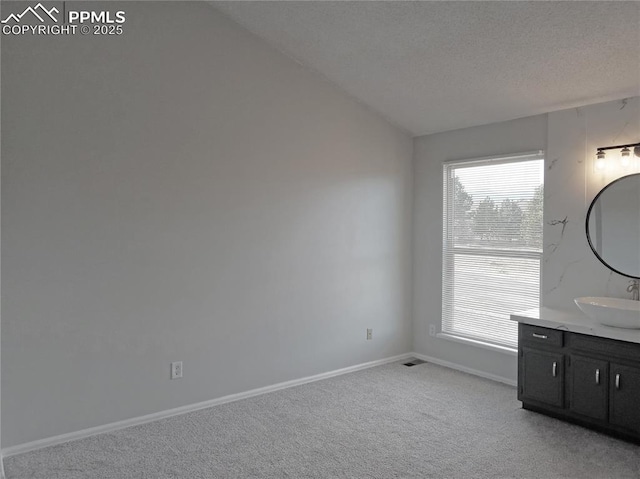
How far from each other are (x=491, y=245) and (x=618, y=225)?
1.13 metres

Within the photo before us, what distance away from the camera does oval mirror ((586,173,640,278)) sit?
144 inches

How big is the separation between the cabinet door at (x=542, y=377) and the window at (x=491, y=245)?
723 millimetres

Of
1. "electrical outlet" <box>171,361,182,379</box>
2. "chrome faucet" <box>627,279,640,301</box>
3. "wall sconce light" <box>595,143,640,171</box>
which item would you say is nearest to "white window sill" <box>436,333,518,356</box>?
"chrome faucet" <box>627,279,640,301</box>

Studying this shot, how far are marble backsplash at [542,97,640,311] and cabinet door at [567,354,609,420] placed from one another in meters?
0.65

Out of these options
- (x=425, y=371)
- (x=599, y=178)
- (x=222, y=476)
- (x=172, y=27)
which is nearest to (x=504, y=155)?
(x=599, y=178)

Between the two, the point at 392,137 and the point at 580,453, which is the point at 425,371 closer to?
the point at 580,453

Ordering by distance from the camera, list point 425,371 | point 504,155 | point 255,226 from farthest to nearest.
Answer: point 425,371, point 504,155, point 255,226

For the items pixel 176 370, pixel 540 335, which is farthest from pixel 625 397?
pixel 176 370

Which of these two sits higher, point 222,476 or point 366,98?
point 366,98

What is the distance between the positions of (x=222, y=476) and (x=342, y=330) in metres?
2.10

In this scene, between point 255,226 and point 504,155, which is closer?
point 255,226

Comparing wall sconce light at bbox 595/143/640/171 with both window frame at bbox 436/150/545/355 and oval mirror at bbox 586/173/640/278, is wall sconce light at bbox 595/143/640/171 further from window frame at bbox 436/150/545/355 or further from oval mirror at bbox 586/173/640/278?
window frame at bbox 436/150/545/355

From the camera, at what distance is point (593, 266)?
3.91 meters

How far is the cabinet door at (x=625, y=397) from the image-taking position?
319 cm
